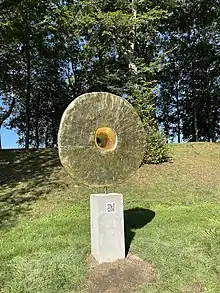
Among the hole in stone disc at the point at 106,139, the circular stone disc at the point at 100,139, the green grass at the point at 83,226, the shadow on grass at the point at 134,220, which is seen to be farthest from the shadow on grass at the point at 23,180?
the hole in stone disc at the point at 106,139

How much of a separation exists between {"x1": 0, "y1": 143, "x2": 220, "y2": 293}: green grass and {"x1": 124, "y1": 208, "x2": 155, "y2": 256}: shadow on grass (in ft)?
0.42

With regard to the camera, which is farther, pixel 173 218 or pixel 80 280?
pixel 173 218

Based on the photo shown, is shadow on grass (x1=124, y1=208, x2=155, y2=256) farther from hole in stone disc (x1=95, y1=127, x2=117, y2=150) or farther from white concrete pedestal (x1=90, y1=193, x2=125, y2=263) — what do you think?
hole in stone disc (x1=95, y1=127, x2=117, y2=150)

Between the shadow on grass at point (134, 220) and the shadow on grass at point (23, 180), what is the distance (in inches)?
89.0

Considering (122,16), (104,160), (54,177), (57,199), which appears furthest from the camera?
(122,16)

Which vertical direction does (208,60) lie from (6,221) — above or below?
above

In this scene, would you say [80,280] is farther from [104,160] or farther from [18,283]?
[104,160]

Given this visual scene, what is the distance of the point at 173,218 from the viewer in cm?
741

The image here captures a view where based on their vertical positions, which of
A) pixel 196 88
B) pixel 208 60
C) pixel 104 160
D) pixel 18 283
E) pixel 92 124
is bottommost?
pixel 18 283

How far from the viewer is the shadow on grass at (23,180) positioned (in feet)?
27.4

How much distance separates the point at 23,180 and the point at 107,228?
5.74 metres

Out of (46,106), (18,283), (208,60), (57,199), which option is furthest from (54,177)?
(208,60)

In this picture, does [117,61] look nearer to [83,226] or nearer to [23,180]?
[23,180]

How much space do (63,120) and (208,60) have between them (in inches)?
762
